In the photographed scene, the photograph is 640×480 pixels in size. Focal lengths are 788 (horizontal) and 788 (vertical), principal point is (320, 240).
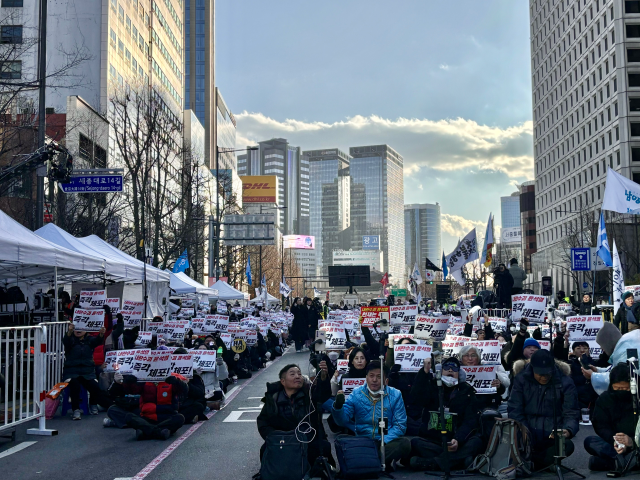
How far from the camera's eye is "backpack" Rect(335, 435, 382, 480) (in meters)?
8.91

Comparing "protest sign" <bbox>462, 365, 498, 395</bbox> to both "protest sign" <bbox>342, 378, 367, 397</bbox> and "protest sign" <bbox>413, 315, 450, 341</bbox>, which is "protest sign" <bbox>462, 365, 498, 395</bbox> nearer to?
"protest sign" <bbox>342, 378, 367, 397</bbox>

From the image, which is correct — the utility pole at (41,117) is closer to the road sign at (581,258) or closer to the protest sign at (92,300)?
the protest sign at (92,300)

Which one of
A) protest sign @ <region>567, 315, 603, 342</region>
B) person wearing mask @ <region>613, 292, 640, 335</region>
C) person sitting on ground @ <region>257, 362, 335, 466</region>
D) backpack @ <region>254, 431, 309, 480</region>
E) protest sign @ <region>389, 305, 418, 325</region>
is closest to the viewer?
backpack @ <region>254, 431, 309, 480</region>

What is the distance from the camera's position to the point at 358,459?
8961mm

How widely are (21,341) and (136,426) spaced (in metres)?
2.08

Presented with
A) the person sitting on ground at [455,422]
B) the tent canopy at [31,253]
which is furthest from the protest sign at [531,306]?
the tent canopy at [31,253]

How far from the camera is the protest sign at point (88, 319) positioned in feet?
53.2

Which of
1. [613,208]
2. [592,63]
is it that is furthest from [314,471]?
[592,63]

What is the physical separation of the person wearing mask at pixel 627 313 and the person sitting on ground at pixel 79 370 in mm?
9764

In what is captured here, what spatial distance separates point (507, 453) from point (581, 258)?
72.7 ft

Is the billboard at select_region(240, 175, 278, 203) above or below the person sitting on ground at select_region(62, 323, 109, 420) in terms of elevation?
above

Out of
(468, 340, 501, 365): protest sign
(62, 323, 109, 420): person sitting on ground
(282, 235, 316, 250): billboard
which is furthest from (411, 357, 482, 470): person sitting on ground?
(282, 235, 316, 250): billboard

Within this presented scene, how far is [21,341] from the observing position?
1149 centimetres

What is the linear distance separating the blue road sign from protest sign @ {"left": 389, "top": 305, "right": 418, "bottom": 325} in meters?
9.98
